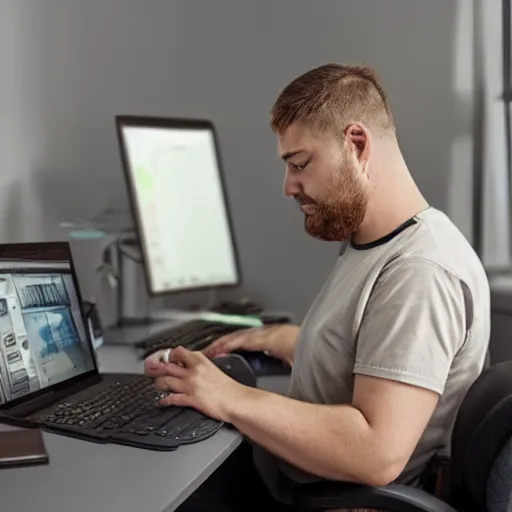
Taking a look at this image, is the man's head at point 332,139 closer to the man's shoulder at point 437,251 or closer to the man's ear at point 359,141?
the man's ear at point 359,141

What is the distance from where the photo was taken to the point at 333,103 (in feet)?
4.87

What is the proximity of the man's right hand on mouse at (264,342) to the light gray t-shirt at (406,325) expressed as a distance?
0.28m

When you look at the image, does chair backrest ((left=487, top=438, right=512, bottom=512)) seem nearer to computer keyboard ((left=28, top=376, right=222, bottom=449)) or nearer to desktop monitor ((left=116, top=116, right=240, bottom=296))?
computer keyboard ((left=28, top=376, right=222, bottom=449))

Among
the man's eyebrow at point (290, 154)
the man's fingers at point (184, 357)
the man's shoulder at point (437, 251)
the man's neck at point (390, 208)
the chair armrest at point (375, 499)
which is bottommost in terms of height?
the chair armrest at point (375, 499)

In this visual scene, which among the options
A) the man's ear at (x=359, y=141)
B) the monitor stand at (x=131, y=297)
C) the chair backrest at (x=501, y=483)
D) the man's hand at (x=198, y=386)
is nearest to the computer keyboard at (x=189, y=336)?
the monitor stand at (x=131, y=297)

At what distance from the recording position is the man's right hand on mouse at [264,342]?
5.94ft

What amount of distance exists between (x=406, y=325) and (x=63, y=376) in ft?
2.17

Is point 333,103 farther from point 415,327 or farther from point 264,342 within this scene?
point 264,342

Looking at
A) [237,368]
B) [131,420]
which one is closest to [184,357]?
[131,420]

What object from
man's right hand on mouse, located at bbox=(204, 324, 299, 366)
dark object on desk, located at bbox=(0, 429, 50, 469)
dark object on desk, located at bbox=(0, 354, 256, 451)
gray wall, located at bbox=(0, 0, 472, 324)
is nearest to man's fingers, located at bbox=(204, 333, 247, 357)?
man's right hand on mouse, located at bbox=(204, 324, 299, 366)

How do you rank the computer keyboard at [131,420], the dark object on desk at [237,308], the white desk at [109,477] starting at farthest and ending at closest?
the dark object on desk at [237,308], the computer keyboard at [131,420], the white desk at [109,477]

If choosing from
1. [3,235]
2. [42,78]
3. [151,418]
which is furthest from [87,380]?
[42,78]

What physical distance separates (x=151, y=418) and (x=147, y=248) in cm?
85

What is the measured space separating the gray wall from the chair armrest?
100cm
